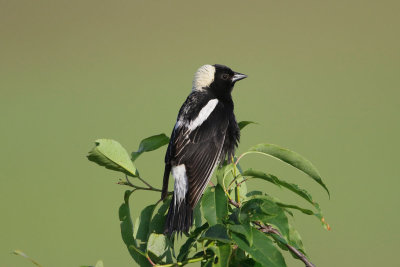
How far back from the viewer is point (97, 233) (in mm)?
5918

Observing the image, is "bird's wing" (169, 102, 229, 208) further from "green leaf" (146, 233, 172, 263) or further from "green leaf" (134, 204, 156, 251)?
"green leaf" (146, 233, 172, 263)

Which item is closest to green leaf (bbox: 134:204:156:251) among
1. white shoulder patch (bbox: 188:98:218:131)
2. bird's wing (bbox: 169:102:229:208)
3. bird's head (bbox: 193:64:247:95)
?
bird's wing (bbox: 169:102:229:208)

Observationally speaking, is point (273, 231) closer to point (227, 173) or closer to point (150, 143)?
point (227, 173)

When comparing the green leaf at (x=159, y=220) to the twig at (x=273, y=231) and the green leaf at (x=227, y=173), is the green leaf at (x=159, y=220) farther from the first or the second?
the twig at (x=273, y=231)

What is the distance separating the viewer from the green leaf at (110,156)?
1.54 m

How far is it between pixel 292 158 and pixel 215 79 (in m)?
1.27

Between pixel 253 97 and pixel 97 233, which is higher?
pixel 253 97

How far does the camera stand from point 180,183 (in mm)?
2031

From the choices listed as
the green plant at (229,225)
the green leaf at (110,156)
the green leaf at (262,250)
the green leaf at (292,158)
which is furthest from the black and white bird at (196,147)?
the green leaf at (262,250)

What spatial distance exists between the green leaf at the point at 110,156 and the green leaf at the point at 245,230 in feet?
1.38

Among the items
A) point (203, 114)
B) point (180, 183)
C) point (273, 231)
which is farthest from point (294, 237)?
point (203, 114)

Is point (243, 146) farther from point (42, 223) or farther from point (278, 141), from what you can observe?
point (42, 223)

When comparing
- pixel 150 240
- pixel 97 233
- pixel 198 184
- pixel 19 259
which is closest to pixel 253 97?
pixel 97 233

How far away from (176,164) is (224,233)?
2.86 ft
